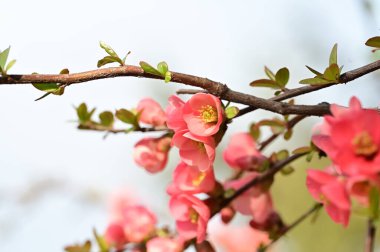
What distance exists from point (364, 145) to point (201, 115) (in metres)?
0.14

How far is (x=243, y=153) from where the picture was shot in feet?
2.31

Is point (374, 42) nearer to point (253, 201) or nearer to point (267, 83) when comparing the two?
point (267, 83)

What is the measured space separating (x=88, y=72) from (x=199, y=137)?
104mm

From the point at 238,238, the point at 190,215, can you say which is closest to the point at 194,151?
the point at 190,215

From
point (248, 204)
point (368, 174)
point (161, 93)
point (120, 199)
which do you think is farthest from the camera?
point (161, 93)

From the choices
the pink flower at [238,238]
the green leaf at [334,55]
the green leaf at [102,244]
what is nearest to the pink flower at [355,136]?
the green leaf at [334,55]

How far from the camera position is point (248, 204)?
2.34 feet

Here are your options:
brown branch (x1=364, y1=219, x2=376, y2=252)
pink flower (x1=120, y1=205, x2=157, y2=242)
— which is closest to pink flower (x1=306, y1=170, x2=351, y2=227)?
brown branch (x1=364, y1=219, x2=376, y2=252)

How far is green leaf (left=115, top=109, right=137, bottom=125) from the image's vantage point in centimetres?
66

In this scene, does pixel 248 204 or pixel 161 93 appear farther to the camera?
pixel 161 93

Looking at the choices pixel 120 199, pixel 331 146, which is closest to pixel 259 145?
pixel 331 146

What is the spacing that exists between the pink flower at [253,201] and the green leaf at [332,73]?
0.22 m

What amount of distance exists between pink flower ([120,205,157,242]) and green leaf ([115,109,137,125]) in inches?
6.3

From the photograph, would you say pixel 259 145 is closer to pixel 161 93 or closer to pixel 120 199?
pixel 120 199
